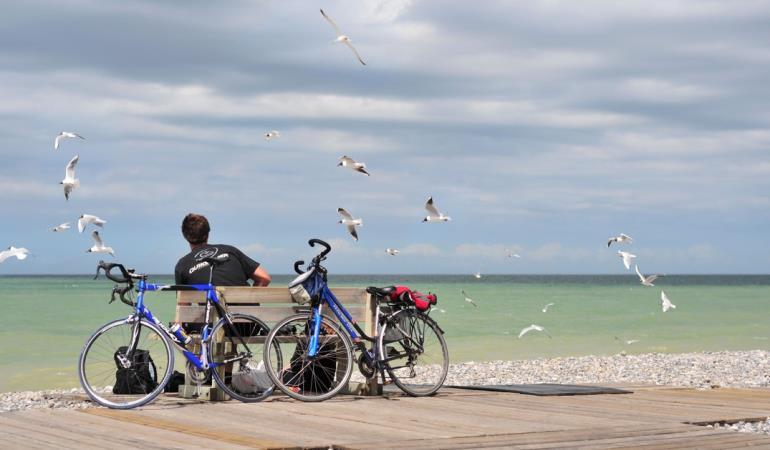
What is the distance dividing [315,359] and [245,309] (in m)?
0.76

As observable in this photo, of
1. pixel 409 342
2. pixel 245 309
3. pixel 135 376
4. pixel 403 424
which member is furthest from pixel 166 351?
pixel 403 424

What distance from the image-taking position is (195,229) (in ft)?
33.3

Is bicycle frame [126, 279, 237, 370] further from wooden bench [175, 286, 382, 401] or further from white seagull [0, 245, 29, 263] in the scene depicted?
white seagull [0, 245, 29, 263]

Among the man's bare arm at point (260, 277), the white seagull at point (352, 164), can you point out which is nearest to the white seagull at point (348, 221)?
the white seagull at point (352, 164)

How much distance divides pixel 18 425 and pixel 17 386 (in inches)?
508

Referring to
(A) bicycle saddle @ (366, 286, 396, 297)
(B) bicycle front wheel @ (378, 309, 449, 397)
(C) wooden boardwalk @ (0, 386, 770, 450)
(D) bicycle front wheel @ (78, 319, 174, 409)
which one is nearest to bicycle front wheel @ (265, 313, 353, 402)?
(C) wooden boardwalk @ (0, 386, 770, 450)

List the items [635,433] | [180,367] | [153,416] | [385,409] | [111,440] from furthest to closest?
1. [180,367]
2. [385,409]
3. [153,416]
4. [635,433]
5. [111,440]

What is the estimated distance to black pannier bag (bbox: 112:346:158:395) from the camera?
926cm

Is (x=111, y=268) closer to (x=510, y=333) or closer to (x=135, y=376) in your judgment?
(x=135, y=376)

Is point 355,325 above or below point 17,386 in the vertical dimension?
above

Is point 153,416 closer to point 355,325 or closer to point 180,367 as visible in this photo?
point 355,325

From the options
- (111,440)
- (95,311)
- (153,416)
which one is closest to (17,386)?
(153,416)

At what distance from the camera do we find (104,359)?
973 cm

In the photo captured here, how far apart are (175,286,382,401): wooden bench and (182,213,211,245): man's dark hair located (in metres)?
0.63
